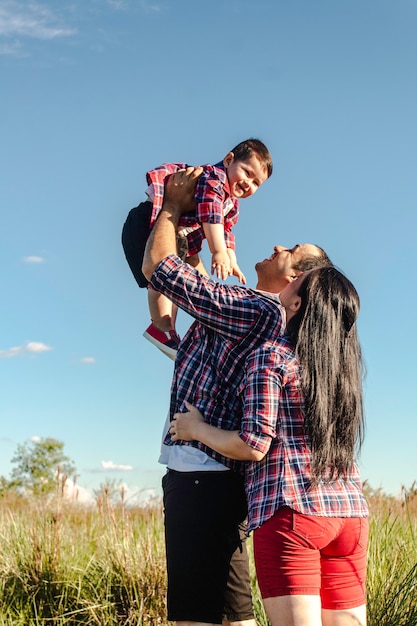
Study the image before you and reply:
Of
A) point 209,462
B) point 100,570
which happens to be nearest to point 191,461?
point 209,462

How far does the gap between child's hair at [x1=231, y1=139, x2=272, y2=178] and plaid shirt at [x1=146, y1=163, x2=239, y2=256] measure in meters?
0.16

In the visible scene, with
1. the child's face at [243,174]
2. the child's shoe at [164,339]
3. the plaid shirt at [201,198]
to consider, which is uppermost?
the child's face at [243,174]

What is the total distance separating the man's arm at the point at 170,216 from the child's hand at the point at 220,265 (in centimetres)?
27

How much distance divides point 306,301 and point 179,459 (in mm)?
764

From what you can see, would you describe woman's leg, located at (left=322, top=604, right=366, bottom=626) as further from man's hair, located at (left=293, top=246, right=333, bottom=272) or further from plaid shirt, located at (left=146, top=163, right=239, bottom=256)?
plaid shirt, located at (left=146, top=163, right=239, bottom=256)

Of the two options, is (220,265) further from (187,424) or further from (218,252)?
(187,424)

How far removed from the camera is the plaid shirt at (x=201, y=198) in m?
3.61

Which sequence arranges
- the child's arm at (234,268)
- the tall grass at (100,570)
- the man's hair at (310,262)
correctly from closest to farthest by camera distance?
the man's hair at (310,262) < the child's arm at (234,268) < the tall grass at (100,570)

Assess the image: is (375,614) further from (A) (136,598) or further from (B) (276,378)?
(B) (276,378)

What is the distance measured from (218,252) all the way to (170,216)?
350 mm

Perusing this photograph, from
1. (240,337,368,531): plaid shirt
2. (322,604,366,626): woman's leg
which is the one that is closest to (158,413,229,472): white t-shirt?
(240,337,368,531): plaid shirt

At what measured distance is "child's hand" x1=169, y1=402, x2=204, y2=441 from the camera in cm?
268

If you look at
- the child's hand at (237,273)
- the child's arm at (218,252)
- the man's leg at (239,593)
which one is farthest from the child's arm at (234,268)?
the man's leg at (239,593)

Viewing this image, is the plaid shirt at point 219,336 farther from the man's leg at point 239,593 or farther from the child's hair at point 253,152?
the child's hair at point 253,152
